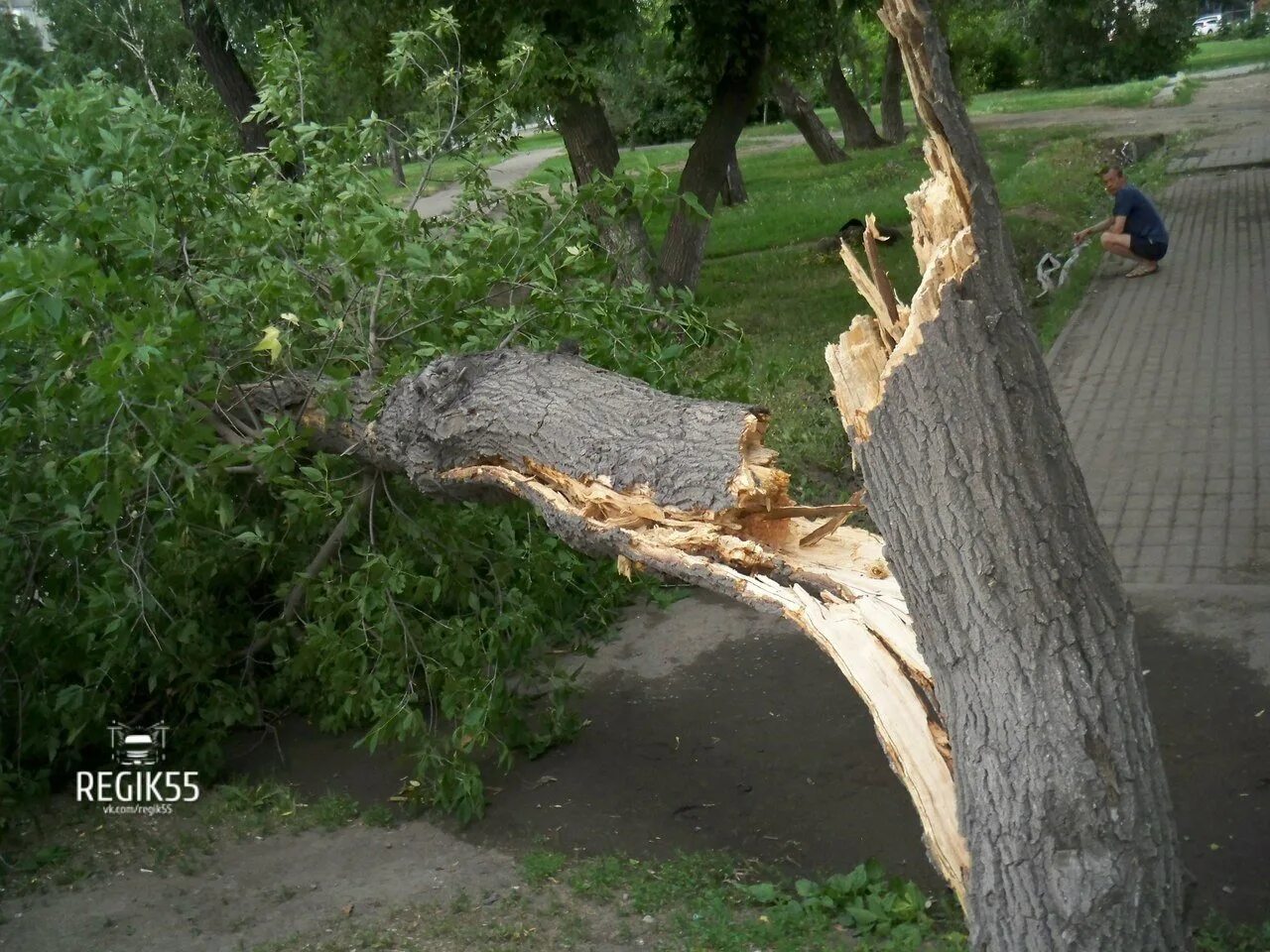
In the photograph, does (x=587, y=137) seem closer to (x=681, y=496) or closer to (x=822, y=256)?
(x=822, y=256)

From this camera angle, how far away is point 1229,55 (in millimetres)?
45812

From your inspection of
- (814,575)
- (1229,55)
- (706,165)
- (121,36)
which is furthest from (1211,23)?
(814,575)

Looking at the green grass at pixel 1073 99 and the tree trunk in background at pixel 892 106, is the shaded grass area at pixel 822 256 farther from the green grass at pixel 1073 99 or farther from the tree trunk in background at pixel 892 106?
the green grass at pixel 1073 99

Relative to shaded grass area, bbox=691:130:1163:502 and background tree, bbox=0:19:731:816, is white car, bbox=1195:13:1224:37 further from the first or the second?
background tree, bbox=0:19:731:816

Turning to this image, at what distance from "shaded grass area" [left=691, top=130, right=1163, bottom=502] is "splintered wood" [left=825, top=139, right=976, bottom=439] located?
306 centimetres

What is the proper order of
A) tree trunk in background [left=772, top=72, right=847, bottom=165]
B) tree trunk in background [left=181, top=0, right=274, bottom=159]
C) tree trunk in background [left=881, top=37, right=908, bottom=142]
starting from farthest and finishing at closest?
1. tree trunk in background [left=881, top=37, right=908, bottom=142]
2. tree trunk in background [left=772, top=72, right=847, bottom=165]
3. tree trunk in background [left=181, top=0, right=274, bottom=159]

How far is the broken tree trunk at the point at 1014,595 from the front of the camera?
336 centimetres

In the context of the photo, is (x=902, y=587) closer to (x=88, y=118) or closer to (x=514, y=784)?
(x=514, y=784)

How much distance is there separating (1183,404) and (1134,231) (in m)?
4.84

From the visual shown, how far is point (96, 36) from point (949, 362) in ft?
54.0

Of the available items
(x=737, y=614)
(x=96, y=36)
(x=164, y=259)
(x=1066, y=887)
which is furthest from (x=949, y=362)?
(x=96, y=36)

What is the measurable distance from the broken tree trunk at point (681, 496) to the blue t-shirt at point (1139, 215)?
33.1ft

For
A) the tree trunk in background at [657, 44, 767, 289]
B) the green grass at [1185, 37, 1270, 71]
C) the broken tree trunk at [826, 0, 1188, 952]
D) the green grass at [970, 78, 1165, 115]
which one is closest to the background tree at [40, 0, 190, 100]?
the tree trunk in background at [657, 44, 767, 289]

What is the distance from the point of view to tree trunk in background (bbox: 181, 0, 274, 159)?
1280 centimetres
